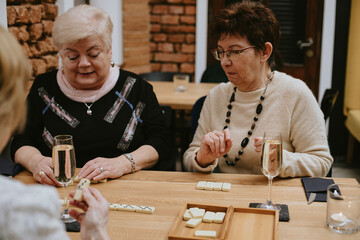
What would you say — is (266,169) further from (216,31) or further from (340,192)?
(216,31)

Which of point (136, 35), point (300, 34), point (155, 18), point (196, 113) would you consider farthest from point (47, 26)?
point (300, 34)

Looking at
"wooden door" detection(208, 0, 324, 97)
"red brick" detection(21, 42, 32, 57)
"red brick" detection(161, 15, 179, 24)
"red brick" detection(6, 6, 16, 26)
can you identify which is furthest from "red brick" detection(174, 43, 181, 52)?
"red brick" detection(6, 6, 16, 26)

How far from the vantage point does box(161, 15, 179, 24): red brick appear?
5270 mm

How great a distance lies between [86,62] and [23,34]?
1.06 meters

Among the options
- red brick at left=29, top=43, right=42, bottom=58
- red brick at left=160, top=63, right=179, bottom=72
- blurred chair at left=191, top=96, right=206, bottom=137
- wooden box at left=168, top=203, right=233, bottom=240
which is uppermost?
red brick at left=29, top=43, right=42, bottom=58

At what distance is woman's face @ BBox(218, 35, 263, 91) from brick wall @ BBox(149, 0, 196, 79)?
3350 mm

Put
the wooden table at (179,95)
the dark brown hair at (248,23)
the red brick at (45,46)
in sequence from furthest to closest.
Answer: the wooden table at (179,95) → the red brick at (45,46) → the dark brown hair at (248,23)

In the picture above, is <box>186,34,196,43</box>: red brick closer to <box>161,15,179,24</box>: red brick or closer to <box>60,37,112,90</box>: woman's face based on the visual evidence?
<box>161,15,179,24</box>: red brick

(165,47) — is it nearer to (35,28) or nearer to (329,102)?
(35,28)

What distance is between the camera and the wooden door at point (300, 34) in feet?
16.3

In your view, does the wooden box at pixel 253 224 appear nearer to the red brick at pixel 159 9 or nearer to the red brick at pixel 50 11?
the red brick at pixel 50 11

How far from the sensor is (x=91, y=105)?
2.13m

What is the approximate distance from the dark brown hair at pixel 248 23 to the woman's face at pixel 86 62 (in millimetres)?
536

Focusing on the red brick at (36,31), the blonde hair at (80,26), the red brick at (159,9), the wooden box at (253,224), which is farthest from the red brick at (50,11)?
the wooden box at (253,224)
